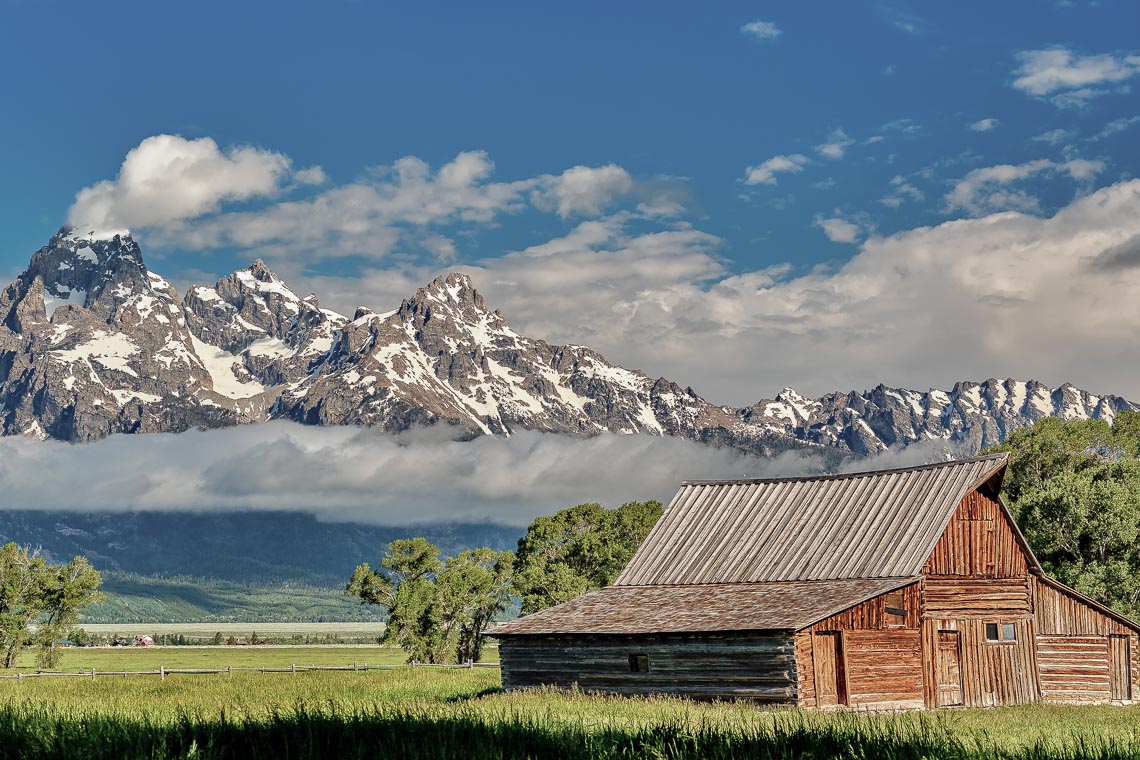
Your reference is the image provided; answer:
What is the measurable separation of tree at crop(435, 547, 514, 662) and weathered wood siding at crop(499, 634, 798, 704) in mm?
42411

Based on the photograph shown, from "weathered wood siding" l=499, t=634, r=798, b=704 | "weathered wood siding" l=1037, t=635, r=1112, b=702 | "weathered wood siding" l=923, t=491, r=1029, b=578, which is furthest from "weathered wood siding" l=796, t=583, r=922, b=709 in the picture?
"weathered wood siding" l=1037, t=635, r=1112, b=702

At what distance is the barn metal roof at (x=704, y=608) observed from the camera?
127 feet

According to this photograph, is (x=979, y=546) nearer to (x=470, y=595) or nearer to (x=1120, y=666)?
(x=1120, y=666)

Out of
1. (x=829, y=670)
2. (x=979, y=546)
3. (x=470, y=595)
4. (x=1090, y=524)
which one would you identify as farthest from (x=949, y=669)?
(x=470, y=595)

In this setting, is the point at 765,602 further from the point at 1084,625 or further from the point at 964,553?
the point at 1084,625

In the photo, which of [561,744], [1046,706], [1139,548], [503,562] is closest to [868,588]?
[1046,706]

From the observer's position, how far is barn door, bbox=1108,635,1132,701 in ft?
147

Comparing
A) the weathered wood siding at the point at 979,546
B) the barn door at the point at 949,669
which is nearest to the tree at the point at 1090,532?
the weathered wood siding at the point at 979,546

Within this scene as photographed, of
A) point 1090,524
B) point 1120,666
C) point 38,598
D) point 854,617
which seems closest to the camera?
point 854,617

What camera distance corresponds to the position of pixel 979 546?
44812 mm

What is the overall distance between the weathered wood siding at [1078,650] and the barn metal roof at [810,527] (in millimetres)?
4791

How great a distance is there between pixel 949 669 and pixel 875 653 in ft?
13.1

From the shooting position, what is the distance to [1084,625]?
148ft

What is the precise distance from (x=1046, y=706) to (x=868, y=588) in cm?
686
